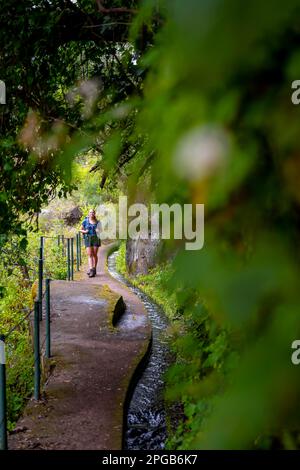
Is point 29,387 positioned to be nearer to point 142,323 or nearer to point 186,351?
point 142,323

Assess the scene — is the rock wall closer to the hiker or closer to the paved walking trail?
the hiker

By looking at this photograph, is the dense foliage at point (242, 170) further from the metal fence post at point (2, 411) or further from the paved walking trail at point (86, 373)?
the paved walking trail at point (86, 373)

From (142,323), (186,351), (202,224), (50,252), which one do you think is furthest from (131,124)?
(50,252)

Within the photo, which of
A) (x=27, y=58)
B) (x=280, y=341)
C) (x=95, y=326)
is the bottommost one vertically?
(x=95, y=326)

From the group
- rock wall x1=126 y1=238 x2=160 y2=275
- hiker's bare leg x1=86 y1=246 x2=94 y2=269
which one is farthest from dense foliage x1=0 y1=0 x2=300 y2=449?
rock wall x1=126 y1=238 x2=160 y2=275

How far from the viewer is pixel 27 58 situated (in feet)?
12.1

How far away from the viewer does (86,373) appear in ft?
16.7

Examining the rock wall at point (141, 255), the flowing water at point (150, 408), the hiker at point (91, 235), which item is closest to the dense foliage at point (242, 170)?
the flowing water at point (150, 408)

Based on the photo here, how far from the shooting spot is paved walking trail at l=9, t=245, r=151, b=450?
12.3 feet

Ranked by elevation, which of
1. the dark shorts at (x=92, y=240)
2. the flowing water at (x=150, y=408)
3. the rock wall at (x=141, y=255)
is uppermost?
the dark shorts at (x=92, y=240)

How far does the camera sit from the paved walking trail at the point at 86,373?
3760 millimetres

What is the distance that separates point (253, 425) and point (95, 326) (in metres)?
6.27

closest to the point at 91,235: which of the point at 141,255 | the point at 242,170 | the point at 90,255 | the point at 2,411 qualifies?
the point at 90,255

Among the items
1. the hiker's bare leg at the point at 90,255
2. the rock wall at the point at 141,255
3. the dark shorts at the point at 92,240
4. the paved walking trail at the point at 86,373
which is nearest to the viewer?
the paved walking trail at the point at 86,373
